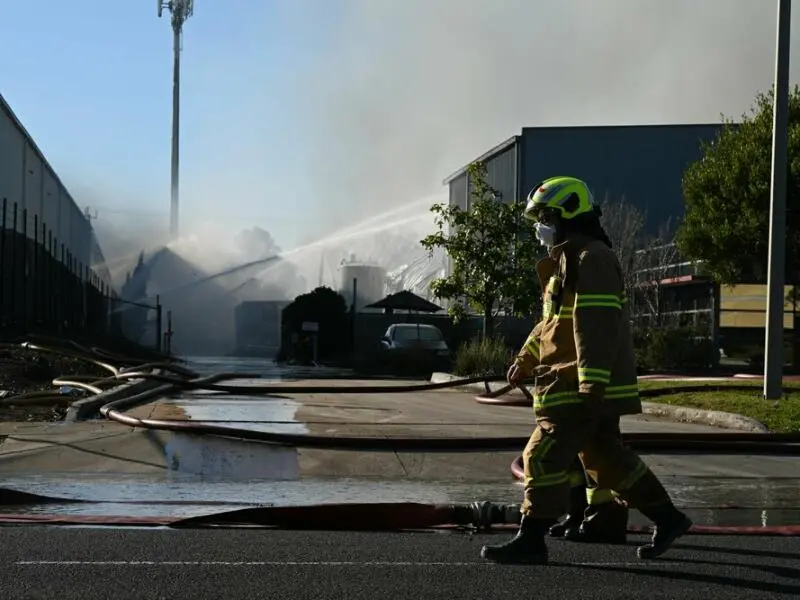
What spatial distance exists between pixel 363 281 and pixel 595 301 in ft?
140

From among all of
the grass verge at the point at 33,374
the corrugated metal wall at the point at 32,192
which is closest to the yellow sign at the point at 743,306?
the grass verge at the point at 33,374

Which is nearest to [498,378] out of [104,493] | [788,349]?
Result: [104,493]

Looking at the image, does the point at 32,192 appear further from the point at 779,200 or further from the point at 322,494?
the point at 322,494

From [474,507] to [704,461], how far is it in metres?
4.07

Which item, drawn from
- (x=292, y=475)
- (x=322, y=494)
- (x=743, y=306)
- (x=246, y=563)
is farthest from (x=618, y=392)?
(x=743, y=306)

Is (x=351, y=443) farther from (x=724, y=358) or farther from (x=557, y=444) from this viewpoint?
(x=724, y=358)

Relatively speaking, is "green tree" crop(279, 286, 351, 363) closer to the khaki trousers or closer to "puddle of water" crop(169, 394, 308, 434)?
"puddle of water" crop(169, 394, 308, 434)

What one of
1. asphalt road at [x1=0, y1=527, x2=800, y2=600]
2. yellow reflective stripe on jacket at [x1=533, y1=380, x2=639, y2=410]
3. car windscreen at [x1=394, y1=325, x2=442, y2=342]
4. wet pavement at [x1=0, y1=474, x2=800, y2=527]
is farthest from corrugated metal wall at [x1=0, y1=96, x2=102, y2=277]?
yellow reflective stripe on jacket at [x1=533, y1=380, x2=639, y2=410]

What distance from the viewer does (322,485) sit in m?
8.07

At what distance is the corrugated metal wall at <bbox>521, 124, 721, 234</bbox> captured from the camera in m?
39.0

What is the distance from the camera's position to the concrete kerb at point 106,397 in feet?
37.1

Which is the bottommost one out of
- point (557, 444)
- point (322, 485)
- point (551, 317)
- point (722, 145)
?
point (322, 485)

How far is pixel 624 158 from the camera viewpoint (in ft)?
129

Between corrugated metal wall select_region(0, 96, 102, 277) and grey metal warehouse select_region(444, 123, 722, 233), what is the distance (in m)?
17.5
